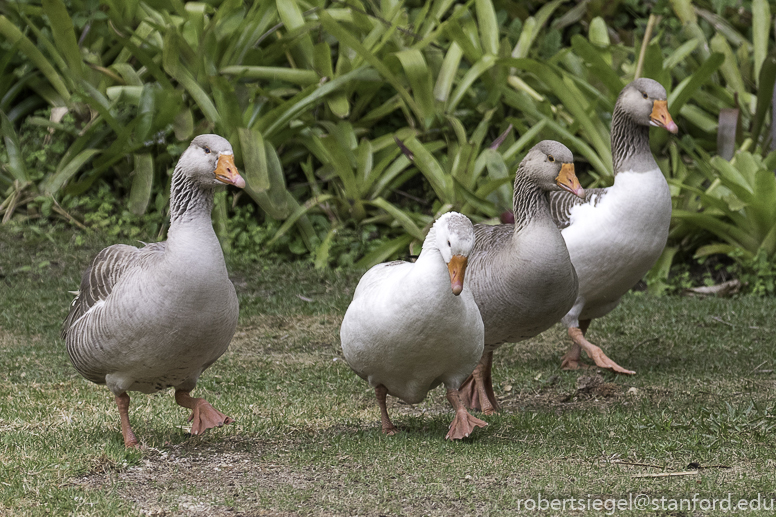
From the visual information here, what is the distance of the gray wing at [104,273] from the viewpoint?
4.52 metres

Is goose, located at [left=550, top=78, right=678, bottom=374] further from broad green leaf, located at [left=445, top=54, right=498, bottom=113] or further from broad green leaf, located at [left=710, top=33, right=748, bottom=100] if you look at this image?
broad green leaf, located at [left=710, top=33, right=748, bottom=100]

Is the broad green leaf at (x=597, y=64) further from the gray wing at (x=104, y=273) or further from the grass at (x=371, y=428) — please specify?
the gray wing at (x=104, y=273)

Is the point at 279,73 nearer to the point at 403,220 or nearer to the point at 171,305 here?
the point at 403,220

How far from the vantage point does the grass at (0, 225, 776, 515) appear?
3.76m

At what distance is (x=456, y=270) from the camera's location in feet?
13.4

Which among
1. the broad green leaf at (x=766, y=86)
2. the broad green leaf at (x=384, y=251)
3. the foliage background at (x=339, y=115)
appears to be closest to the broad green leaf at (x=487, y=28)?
the foliage background at (x=339, y=115)

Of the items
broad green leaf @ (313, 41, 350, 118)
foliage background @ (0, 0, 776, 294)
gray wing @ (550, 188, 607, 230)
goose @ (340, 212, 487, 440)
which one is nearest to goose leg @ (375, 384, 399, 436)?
goose @ (340, 212, 487, 440)

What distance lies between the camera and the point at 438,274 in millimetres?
4188

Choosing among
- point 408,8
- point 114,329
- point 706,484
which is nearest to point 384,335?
point 114,329

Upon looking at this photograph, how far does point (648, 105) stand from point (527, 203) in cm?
177

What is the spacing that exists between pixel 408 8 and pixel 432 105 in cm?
223

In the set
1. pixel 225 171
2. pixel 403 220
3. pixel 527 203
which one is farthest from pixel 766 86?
pixel 225 171

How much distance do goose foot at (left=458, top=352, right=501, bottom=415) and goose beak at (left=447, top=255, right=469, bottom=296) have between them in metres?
1.45

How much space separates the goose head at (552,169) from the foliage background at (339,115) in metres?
3.16
